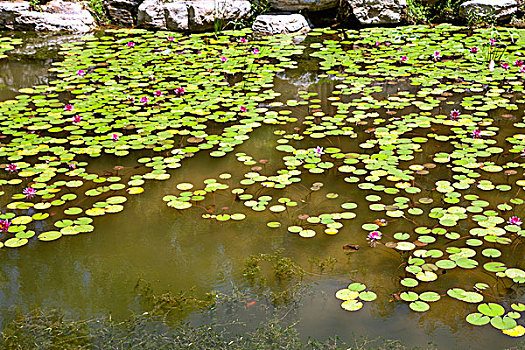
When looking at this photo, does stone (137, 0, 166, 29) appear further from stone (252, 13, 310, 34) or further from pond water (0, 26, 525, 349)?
pond water (0, 26, 525, 349)

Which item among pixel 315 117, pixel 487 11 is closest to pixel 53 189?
pixel 315 117

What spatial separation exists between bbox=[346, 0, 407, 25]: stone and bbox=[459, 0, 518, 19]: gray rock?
2.45 feet

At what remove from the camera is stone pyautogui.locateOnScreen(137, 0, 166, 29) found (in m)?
6.75

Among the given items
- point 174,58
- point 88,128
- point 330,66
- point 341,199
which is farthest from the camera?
point 174,58

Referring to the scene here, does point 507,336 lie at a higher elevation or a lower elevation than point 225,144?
lower

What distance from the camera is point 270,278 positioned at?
2.21 metres

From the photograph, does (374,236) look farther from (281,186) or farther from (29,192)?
(29,192)

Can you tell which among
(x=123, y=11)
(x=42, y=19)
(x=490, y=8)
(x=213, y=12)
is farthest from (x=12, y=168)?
(x=490, y=8)

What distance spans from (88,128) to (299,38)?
10.8 feet

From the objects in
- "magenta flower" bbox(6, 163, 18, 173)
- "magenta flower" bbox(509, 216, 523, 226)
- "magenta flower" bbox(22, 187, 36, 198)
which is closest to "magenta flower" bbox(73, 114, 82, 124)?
"magenta flower" bbox(6, 163, 18, 173)

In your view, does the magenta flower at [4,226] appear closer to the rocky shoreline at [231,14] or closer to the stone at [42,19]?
the rocky shoreline at [231,14]

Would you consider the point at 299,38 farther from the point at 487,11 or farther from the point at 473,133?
the point at 473,133

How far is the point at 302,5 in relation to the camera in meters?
6.77

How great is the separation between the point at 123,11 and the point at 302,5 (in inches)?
89.2
